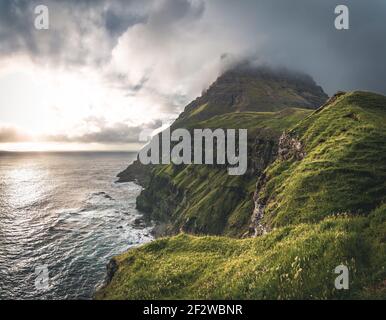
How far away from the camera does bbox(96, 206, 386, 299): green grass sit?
14117 mm

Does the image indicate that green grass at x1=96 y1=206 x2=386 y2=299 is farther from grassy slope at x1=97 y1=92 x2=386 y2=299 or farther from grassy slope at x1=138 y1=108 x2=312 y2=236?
grassy slope at x1=138 y1=108 x2=312 y2=236

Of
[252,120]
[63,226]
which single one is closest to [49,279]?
[63,226]

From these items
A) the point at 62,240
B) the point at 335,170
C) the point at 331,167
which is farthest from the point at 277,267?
the point at 62,240

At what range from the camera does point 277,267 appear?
1563cm

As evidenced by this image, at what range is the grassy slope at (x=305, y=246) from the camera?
14609mm

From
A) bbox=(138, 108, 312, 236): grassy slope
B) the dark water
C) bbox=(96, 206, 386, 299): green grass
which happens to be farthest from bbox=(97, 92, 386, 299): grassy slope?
bbox=(138, 108, 312, 236): grassy slope

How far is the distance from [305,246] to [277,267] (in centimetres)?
175

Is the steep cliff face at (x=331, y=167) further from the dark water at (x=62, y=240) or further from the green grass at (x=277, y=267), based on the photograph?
the dark water at (x=62, y=240)

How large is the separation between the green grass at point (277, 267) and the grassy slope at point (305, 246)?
0.14 ft

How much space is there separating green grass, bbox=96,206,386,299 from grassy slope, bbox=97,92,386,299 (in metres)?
0.04

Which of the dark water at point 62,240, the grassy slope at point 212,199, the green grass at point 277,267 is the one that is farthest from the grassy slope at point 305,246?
the grassy slope at point 212,199

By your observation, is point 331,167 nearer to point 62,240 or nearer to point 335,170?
point 335,170

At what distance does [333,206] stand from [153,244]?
47.8 feet
